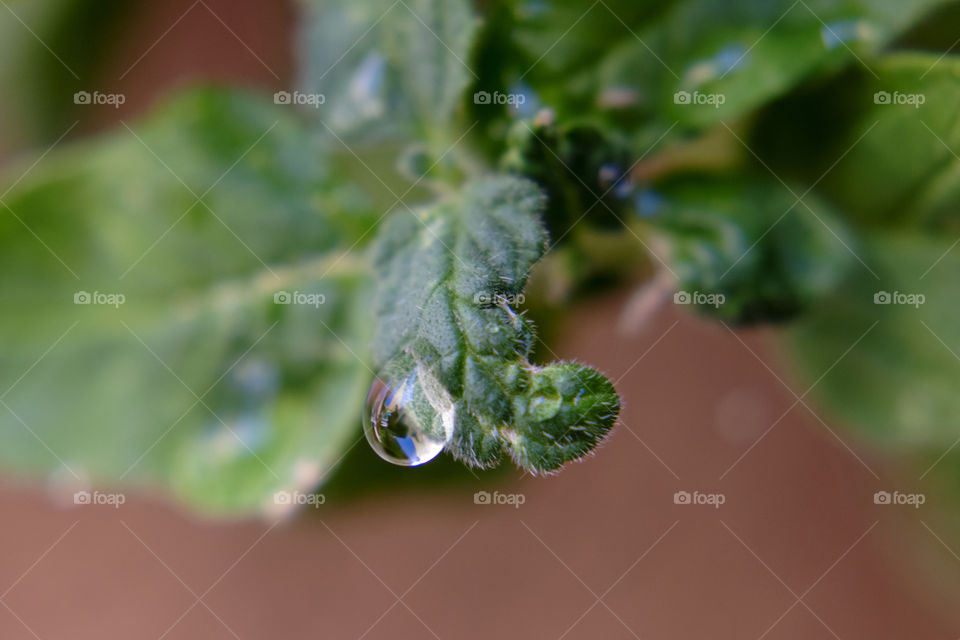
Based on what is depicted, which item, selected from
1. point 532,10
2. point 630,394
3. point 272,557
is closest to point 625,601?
point 630,394
